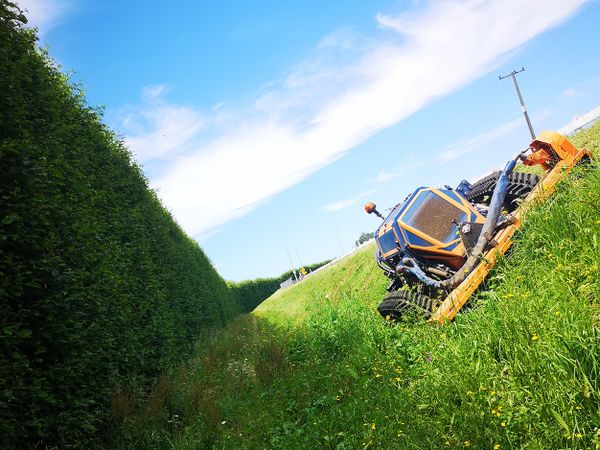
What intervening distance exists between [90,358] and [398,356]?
145 inches

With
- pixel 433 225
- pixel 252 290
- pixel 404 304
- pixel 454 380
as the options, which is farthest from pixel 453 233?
pixel 252 290

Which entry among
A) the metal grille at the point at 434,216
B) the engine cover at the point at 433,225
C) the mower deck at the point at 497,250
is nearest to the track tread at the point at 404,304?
the mower deck at the point at 497,250

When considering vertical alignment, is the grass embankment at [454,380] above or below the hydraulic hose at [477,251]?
below

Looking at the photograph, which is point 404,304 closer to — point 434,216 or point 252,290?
point 434,216

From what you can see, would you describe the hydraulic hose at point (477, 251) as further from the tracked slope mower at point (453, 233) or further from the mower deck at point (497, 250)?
the mower deck at point (497, 250)

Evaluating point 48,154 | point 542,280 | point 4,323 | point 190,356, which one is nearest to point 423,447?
point 542,280

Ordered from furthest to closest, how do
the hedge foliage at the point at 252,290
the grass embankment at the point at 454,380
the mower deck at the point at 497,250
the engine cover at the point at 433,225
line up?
the hedge foliage at the point at 252,290, the engine cover at the point at 433,225, the mower deck at the point at 497,250, the grass embankment at the point at 454,380

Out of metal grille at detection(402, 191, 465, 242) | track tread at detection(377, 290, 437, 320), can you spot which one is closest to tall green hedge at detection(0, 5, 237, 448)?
track tread at detection(377, 290, 437, 320)

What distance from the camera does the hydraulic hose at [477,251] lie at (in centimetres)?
638

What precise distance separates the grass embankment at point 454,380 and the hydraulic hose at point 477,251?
1.27 ft

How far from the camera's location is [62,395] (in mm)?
4082

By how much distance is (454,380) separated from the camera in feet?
14.1

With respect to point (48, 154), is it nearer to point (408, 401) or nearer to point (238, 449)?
point (238, 449)

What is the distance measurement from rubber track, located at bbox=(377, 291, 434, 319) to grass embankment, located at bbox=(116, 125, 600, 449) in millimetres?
272
